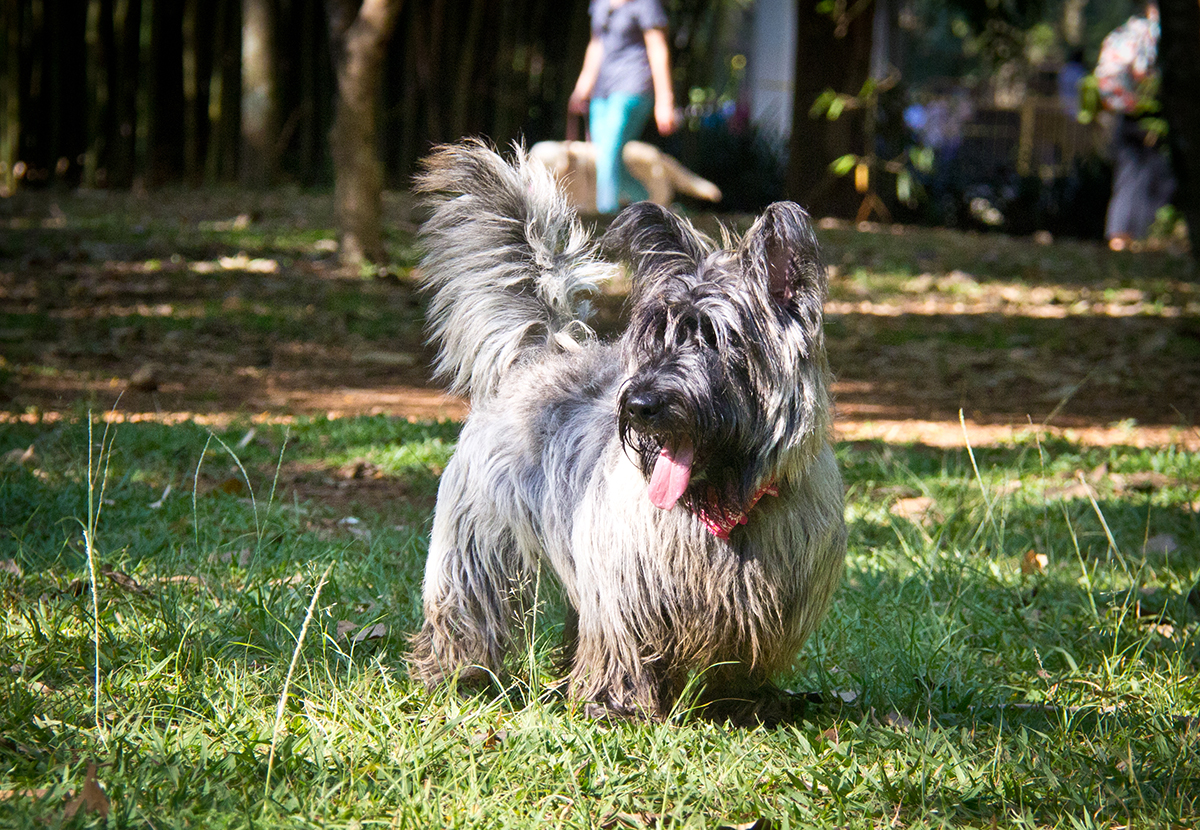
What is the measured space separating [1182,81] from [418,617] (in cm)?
742

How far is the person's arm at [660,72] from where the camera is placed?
8.84m

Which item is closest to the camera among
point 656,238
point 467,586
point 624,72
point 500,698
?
point 656,238

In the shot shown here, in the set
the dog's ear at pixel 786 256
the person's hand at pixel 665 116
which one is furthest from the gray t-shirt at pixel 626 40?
the dog's ear at pixel 786 256

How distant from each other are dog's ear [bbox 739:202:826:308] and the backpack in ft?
39.1

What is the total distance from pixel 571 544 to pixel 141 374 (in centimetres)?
404

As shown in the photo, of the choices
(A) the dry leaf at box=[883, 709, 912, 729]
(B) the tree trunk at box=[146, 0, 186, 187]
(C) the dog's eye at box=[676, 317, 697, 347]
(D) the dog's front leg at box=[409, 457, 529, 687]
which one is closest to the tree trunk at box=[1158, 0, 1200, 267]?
(A) the dry leaf at box=[883, 709, 912, 729]

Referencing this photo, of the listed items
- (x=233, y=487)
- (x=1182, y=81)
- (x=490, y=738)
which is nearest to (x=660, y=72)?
(x=1182, y=81)

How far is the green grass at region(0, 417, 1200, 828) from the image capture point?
96.3 inches

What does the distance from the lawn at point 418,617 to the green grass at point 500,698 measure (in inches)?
0.4

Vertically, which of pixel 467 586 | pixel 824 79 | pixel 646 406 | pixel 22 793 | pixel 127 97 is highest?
pixel 824 79

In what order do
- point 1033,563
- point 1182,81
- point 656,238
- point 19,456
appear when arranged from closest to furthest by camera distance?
point 656,238, point 1033,563, point 19,456, point 1182,81

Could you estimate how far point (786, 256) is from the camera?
2.54 metres

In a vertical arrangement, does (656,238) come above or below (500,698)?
above

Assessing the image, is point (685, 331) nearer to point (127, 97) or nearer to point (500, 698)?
point (500, 698)
